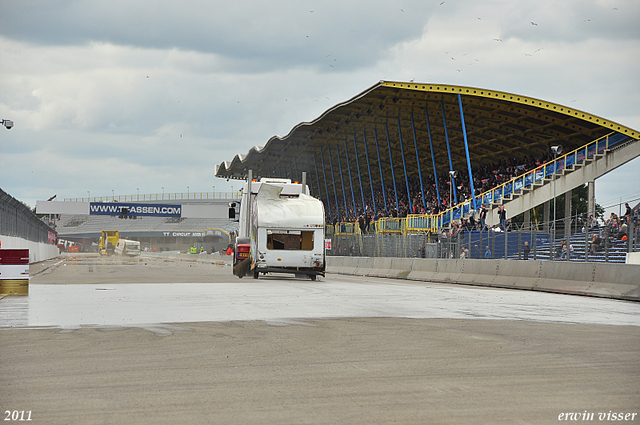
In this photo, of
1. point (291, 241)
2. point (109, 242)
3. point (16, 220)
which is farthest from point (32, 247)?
point (109, 242)

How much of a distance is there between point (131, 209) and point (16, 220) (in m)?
40.1

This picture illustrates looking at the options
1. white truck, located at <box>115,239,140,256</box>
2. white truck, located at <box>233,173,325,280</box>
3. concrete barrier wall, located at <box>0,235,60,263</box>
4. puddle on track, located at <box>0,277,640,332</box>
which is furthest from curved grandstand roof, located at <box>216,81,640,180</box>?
white truck, located at <box>115,239,140,256</box>

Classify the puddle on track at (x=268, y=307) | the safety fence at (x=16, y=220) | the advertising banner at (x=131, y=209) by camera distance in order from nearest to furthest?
the puddle on track at (x=268, y=307)
the safety fence at (x=16, y=220)
the advertising banner at (x=131, y=209)

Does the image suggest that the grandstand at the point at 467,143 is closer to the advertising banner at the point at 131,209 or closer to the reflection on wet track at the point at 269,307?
the reflection on wet track at the point at 269,307

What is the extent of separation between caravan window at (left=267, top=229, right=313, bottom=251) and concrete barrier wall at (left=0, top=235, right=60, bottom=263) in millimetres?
18056

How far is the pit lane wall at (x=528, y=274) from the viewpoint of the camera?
18359mm

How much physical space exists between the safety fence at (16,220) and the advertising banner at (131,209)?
22263 mm

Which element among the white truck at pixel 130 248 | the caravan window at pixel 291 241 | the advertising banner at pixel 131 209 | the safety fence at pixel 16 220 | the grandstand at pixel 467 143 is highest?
the grandstand at pixel 467 143

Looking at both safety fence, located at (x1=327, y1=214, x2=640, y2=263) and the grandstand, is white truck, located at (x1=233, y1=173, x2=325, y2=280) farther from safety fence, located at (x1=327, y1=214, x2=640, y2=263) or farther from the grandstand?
the grandstand

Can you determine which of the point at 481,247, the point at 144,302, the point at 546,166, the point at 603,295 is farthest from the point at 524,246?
the point at 546,166

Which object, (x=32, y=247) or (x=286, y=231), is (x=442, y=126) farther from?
(x=32, y=247)

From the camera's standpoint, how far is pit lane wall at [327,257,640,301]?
723 inches

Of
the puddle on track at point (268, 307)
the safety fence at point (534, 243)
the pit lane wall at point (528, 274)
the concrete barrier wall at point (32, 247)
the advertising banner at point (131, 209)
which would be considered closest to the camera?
the puddle on track at point (268, 307)

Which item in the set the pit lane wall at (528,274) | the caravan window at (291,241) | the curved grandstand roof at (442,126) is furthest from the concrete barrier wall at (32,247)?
the curved grandstand roof at (442,126)
